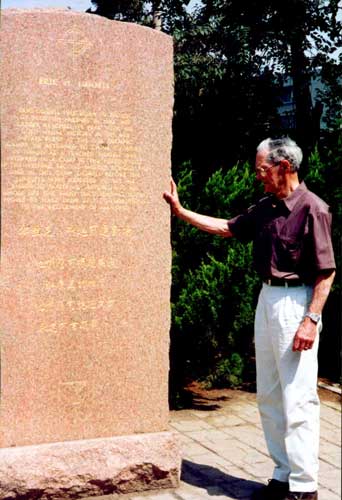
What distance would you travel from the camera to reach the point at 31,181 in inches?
151

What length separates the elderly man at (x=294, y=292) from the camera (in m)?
3.75

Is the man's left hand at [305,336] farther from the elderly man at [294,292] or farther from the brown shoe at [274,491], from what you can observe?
the brown shoe at [274,491]

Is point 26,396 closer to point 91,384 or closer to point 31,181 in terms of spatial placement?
point 91,384

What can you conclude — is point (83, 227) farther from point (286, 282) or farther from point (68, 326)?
point (286, 282)

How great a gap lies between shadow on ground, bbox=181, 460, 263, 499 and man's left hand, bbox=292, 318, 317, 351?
98 cm

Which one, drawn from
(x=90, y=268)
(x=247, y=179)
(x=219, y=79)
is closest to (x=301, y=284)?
(x=90, y=268)

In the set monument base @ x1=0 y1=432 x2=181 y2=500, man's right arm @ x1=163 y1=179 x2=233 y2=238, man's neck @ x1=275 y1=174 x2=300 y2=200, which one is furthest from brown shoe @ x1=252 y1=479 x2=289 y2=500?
man's neck @ x1=275 y1=174 x2=300 y2=200

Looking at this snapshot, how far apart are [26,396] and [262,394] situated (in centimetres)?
129

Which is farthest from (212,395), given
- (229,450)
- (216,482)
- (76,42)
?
(76,42)

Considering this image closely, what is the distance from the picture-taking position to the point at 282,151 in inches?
153

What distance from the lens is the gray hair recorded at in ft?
12.8

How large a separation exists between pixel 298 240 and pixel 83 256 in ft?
3.82

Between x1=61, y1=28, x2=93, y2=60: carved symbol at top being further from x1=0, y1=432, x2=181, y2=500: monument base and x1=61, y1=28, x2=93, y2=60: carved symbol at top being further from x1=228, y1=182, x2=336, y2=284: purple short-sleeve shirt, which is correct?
x1=0, y1=432, x2=181, y2=500: monument base

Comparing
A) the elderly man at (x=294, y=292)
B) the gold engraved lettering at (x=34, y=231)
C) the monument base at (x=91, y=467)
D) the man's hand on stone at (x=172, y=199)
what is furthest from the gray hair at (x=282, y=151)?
the monument base at (x=91, y=467)
